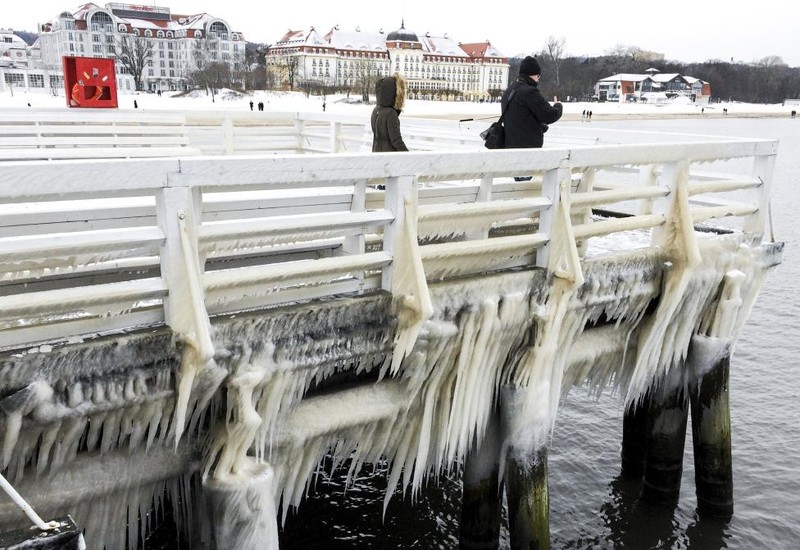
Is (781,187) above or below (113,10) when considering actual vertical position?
below

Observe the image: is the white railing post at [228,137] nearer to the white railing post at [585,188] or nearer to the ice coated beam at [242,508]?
the white railing post at [585,188]

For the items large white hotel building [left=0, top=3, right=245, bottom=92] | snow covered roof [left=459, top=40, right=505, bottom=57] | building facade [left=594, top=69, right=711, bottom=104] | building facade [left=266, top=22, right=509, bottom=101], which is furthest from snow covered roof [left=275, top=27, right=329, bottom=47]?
building facade [left=594, top=69, right=711, bottom=104]

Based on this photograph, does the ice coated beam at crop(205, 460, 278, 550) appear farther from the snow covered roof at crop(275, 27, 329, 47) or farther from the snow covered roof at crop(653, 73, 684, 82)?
the snow covered roof at crop(653, 73, 684, 82)

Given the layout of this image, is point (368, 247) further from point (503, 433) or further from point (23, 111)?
point (23, 111)

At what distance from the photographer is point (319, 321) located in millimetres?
4758

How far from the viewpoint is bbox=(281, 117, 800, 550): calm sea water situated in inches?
318

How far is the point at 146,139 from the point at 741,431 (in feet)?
31.8

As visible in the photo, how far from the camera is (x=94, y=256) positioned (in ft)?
13.4

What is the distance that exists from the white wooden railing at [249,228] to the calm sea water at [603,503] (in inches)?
132

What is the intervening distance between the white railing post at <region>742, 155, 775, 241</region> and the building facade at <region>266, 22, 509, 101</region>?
403 ft

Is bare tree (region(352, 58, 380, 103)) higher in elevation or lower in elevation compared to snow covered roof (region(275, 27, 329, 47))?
lower

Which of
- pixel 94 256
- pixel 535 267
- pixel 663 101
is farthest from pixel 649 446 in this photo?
pixel 663 101

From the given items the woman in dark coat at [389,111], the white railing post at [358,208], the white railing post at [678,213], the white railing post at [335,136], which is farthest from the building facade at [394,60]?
the white railing post at [358,208]

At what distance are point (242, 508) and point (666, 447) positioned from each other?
5238 mm
